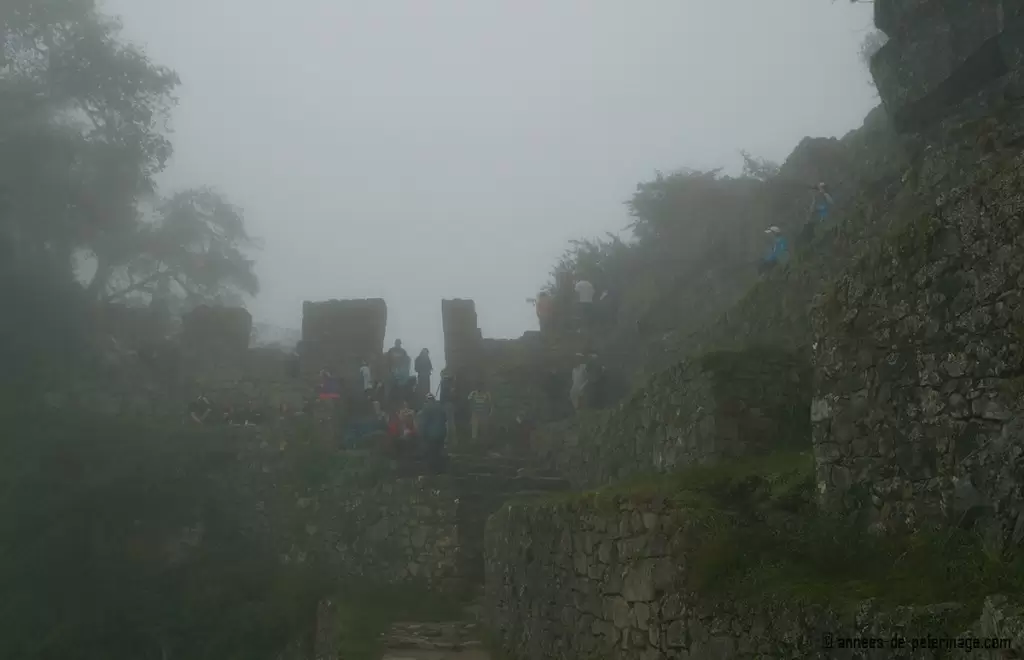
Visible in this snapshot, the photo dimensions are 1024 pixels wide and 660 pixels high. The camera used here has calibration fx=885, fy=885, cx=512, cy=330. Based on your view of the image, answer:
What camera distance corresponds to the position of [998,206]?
4.56 meters

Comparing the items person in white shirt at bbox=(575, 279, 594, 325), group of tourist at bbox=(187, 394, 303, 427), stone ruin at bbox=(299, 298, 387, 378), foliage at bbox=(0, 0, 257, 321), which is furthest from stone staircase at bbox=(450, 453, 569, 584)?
foliage at bbox=(0, 0, 257, 321)

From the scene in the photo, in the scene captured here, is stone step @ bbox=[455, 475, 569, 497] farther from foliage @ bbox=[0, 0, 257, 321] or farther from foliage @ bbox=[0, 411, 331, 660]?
foliage @ bbox=[0, 0, 257, 321]

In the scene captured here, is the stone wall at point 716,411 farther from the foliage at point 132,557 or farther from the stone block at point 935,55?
the stone block at point 935,55

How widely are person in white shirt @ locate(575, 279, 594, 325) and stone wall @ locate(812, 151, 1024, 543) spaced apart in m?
16.9

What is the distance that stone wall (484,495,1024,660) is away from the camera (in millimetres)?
4074

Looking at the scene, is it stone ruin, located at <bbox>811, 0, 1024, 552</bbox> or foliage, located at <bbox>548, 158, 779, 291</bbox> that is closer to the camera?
stone ruin, located at <bbox>811, 0, 1024, 552</bbox>

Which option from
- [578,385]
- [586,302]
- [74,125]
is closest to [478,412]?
[578,385]

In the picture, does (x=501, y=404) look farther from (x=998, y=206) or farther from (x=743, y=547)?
(x=998, y=206)

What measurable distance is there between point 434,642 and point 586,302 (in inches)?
507

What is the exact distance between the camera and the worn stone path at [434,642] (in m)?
10.5

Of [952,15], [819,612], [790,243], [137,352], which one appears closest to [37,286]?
[137,352]

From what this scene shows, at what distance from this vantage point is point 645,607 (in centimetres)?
638

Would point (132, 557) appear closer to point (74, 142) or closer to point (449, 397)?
point (449, 397)

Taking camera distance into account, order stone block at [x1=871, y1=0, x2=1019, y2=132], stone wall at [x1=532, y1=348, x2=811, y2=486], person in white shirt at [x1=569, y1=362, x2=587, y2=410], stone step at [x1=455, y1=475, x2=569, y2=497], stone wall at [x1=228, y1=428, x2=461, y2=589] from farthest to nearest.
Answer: person in white shirt at [x1=569, y1=362, x2=587, y2=410] < stone step at [x1=455, y1=475, x2=569, y2=497] < stone wall at [x1=228, y1=428, x2=461, y2=589] < stone block at [x1=871, y1=0, x2=1019, y2=132] < stone wall at [x1=532, y1=348, x2=811, y2=486]
